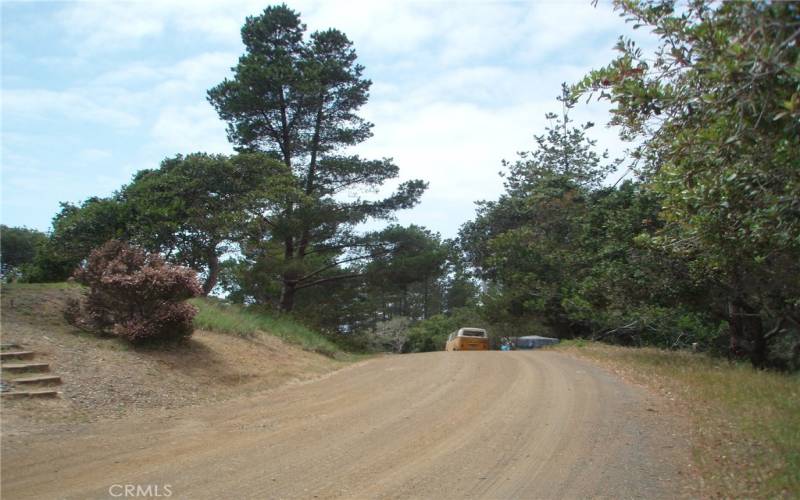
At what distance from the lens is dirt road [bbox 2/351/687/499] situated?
6285mm

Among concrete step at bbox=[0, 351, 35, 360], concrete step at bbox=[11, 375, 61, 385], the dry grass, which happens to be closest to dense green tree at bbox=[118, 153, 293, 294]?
concrete step at bbox=[0, 351, 35, 360]

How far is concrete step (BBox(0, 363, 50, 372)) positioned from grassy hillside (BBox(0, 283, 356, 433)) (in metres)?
0.17

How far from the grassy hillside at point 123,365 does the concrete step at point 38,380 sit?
17 cm

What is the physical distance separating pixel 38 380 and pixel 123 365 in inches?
74.5

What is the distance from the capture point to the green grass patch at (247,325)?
17.1m

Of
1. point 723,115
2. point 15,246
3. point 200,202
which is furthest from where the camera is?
point 15,246

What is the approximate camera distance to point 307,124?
31766 millimetres

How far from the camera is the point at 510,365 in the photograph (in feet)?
54.7

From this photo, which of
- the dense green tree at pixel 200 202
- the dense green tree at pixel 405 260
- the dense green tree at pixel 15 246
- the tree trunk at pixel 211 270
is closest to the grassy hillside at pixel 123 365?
the dense green tree at pixel 200 202

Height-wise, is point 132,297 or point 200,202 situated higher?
point 200,202

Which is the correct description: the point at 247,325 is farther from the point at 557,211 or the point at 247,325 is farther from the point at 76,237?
the point at 557,211

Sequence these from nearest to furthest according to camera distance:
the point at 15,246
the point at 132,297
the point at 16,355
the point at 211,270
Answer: the point at 16,355, the point at 132,297, the point at 211,270, the point at 15,246

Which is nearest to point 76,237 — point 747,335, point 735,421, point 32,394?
point 32,394

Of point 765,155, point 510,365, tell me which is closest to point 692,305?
point 510,365
